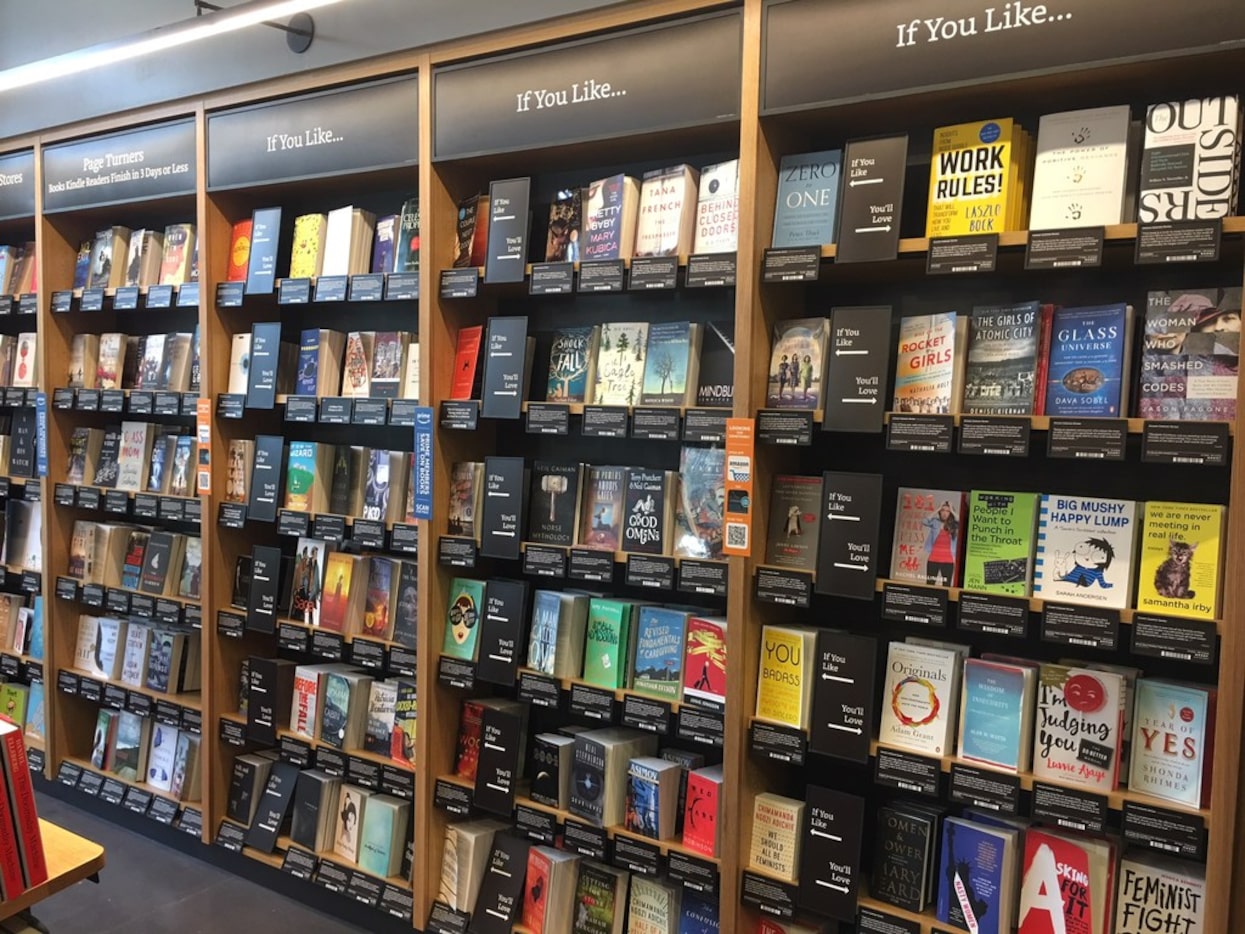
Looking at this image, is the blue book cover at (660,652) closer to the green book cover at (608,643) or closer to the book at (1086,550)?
the green book cover at (608,643)

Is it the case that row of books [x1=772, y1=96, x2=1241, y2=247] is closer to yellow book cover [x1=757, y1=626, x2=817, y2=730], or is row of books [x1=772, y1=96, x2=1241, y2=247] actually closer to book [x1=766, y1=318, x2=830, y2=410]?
book [x1=766, y1=318, x2=830, y2=410]

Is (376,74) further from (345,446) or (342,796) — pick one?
(342,796)

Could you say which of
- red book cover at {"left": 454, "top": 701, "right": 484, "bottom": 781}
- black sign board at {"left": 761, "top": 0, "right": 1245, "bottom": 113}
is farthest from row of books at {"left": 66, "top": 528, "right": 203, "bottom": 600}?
black sign board at {"left": 761, "top": 0, "right": 1245, "bottom": 113}

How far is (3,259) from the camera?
179 inches

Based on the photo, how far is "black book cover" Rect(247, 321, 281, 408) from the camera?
11.7 feet

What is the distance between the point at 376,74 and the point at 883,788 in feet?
9.22

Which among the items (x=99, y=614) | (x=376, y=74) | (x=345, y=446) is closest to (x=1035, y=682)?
(x=345, y=446)

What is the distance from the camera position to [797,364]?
8.50 ft

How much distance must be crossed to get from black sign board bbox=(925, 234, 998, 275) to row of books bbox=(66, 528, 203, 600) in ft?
10.0

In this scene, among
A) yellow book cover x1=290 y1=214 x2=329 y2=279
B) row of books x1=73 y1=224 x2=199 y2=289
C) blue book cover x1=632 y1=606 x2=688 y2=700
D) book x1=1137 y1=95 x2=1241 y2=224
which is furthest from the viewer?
row of books x1=73 y1=224 x2=199 y2=289

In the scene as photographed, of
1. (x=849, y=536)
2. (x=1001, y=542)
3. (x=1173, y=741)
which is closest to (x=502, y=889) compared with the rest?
(x=849, y=536)

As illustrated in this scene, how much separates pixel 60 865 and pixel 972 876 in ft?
7.17

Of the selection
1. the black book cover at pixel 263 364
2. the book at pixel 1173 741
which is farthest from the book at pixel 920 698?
the black book cover at pixel 263 364

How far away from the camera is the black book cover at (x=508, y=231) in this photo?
9.78 ft
